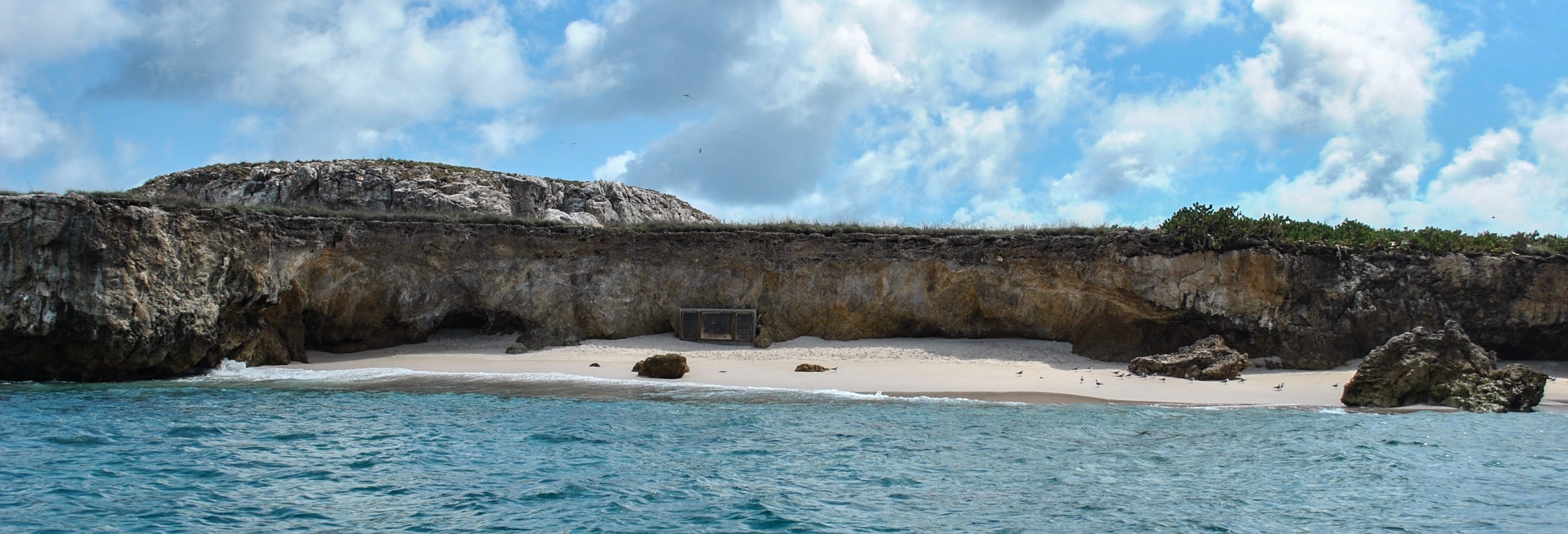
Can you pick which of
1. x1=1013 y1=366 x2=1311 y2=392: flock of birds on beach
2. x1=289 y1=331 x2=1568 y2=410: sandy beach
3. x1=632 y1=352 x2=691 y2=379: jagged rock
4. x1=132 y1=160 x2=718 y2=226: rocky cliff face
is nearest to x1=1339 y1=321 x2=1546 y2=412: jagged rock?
x1=289 y1=331 x2=1568 y2=410: sandy beach

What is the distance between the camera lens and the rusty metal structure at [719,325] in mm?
20219

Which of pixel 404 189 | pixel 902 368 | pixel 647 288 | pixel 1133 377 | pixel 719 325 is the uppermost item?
pixel 404 189

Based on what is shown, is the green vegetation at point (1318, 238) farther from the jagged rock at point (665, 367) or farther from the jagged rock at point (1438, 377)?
the jagged rock at point (665, 367)

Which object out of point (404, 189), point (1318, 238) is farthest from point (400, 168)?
point (1318, 238)

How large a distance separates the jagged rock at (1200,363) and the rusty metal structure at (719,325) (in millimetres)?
7729

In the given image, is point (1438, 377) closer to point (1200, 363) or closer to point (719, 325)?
point (1200, 363)

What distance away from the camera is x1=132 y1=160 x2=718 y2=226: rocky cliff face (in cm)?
2602

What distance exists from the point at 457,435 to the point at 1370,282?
16.8 meters

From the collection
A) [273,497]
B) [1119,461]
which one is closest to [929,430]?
[1119,461]

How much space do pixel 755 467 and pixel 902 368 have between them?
8.45m

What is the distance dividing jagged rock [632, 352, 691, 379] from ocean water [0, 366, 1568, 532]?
8.27 ft

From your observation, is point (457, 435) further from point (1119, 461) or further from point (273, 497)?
point (1119, 461)

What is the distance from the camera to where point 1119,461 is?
9.26m

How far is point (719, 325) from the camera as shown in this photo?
66.6ft
